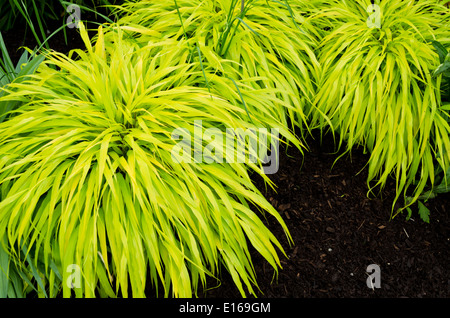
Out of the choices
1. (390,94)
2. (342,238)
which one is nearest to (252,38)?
(390,94)

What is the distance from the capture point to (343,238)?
5.92 feet

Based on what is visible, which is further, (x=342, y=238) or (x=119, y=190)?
(x=342, y=238)

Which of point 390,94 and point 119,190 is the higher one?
point 390,94

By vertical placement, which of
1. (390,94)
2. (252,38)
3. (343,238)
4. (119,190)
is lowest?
(343,238)

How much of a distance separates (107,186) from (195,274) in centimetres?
42

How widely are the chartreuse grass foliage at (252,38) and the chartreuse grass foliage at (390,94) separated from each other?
0.31 ft

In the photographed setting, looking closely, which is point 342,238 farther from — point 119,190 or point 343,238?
point 119,190

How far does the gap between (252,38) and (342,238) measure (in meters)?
0.96

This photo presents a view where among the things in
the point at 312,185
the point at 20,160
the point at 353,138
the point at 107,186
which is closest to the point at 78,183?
the point at 107,186

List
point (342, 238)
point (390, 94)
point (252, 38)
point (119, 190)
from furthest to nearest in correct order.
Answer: point (252, 38)
point (390, 94)
point (342, 238)
point (119, 190)

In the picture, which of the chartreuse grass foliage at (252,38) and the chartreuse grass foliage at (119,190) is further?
the chartreuse grass foliage at (252,38)

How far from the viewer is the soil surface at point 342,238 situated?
1.67m

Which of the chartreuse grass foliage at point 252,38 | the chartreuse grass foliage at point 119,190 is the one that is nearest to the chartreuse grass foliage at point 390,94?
the chartreuse grass foliage at point 252,38

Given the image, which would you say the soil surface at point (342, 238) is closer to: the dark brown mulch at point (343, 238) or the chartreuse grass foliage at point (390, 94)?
the dark brown mulch at point (343, 238)
